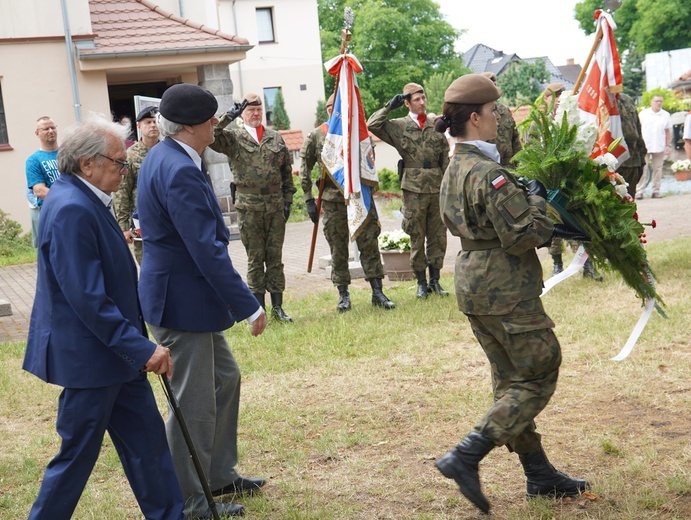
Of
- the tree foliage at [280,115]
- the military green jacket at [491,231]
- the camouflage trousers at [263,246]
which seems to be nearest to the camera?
the military green jacket at [491,231]

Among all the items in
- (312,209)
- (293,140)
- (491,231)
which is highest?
(491,231)

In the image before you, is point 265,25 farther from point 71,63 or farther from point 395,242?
point 395,242

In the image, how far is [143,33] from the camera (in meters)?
18.0

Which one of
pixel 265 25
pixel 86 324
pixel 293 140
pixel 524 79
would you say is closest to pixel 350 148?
pixel 86 324

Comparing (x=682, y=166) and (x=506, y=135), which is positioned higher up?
(x=506, y=135)

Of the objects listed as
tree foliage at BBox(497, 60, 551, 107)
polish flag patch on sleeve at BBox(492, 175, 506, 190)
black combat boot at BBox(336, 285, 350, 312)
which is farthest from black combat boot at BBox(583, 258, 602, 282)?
tree foliage at BBox(497, 60, 551, 107)

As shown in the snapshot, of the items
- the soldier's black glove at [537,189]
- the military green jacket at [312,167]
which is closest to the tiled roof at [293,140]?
the military green jacket at [312,167]

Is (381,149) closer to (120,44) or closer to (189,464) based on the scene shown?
(120,44)

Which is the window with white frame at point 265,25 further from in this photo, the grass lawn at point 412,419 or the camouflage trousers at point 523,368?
the camouflage trousers at point 523,368

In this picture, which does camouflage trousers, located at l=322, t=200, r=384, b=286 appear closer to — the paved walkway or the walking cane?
the paved walkway

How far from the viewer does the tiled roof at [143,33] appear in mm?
17359

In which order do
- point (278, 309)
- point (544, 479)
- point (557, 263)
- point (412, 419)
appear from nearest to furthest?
point (544, 479) < point (412, 419) < point (278, 309) < point (557, 263)

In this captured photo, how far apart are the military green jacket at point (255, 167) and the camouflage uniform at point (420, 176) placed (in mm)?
1101

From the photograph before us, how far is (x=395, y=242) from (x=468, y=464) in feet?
23.7
